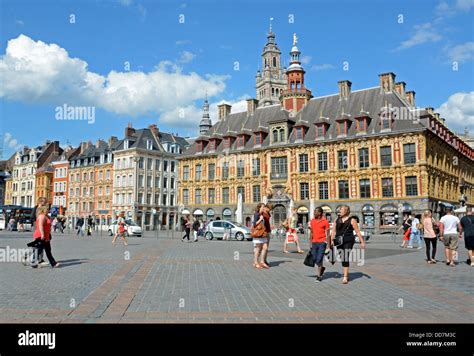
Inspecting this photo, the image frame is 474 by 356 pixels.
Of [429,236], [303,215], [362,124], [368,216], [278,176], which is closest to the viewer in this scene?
[429,236]

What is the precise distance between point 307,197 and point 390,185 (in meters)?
8.95

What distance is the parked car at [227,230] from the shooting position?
3096 cm

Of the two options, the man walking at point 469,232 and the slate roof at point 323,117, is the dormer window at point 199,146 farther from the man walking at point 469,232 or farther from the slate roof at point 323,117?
the man walking at point 469,232

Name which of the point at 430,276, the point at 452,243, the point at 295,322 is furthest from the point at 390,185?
the point at 295,322

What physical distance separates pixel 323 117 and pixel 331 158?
5023mm

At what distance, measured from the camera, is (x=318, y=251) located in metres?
10.4

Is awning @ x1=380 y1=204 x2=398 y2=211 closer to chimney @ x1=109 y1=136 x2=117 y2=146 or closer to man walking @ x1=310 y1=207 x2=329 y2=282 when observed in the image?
man walking @ x1=310 y1=207 x2=329 y2=282

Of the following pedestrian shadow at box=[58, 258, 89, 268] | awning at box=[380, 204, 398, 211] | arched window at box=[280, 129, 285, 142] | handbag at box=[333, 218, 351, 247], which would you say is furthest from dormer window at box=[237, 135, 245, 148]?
handbag at box=[333, 218, 351, 247]

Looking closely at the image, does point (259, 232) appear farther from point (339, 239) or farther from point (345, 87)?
point (345, 87)

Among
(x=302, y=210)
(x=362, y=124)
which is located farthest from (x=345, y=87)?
(x=302, y=210)

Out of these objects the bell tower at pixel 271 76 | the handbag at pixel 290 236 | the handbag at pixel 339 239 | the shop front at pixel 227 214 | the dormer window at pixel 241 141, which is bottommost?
the handbag at pixel 290 236

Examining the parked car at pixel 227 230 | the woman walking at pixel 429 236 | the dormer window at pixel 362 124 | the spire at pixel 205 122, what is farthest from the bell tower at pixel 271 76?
the woman walking at pixel 429 236

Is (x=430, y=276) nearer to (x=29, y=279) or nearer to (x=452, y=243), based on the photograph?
(x=452, y=243)

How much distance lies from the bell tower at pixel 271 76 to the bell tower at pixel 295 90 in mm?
63291
